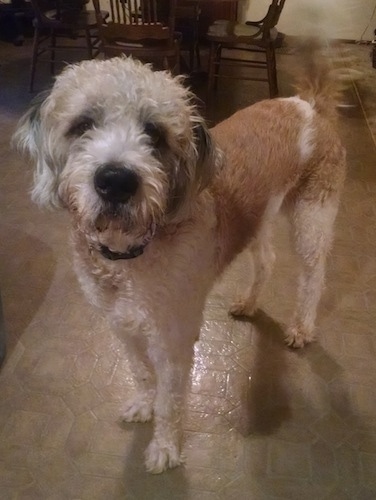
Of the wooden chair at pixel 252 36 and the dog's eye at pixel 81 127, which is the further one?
the wooden chair at pixel 252 36

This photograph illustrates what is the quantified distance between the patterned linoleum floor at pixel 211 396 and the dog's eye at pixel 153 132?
1.05 m

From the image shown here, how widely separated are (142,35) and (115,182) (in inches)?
93.5

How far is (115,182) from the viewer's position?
1.05 metres

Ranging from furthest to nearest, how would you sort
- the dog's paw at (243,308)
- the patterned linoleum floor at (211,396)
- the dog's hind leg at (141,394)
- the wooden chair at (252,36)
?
the wooden chair at (252,36) → the dog's paw at (243,308) → the dog's hind leg at (141,394) → the patterned linoleum floor at (211,396)

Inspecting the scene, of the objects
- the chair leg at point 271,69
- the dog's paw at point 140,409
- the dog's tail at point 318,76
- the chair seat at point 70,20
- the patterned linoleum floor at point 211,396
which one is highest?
the dog's tail at point 318,76

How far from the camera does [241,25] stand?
159 inches

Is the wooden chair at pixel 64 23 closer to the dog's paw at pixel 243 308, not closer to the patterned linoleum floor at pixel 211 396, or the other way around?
the patterned linoleum floor at pixel 211 396

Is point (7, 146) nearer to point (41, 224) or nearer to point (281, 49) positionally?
point (41, 224)

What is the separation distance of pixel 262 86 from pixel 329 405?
341cm

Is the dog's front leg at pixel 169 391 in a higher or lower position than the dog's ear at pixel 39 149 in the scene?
lower

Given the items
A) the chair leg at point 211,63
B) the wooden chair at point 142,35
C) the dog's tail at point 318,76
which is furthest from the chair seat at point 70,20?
the dog's tail at point 318,76

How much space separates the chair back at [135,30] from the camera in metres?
3.10

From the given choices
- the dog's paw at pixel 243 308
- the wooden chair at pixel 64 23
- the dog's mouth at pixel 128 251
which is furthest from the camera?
the wooden chair at pixel 64 23

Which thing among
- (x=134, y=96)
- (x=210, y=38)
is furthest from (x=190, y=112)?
(x=210, y=38)
